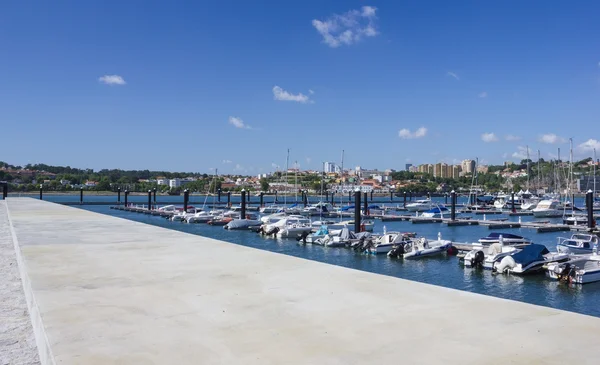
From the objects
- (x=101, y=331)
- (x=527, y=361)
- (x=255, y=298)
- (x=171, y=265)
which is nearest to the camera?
(x=527, y=361)

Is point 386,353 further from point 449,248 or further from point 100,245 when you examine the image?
point 449,248

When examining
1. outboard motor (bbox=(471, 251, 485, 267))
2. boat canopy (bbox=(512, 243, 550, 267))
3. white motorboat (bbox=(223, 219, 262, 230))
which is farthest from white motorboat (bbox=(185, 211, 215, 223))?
boat canopy (bbox=(512, 243, 550, 267))

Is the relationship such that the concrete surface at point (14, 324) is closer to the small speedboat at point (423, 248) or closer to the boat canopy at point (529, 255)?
the boat canopy at point (529, 255)

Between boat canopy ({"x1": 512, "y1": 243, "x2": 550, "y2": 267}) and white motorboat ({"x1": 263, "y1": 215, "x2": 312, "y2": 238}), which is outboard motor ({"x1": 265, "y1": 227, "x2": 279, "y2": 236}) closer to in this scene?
white motorboat ({"x1": 263, "y1": 215, "x2": 312, "y2": 238})

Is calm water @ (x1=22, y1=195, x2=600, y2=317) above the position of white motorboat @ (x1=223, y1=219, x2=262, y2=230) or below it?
below

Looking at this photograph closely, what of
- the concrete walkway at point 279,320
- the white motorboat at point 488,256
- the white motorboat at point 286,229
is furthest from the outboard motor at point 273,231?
the concrete walkway at point 279,320

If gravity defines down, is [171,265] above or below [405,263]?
above

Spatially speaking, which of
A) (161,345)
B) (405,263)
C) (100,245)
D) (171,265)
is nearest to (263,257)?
(171,265)
